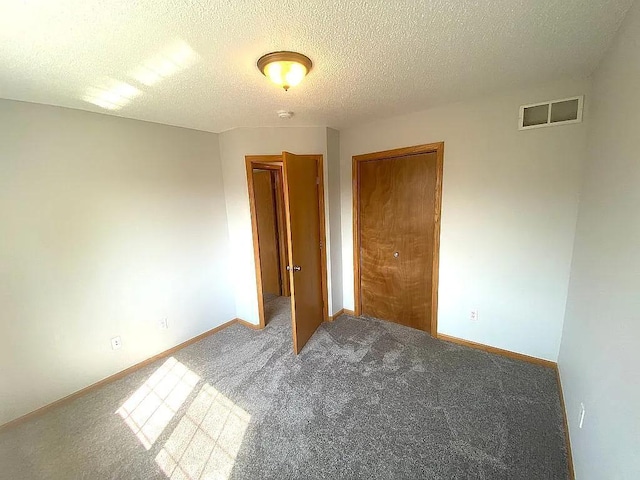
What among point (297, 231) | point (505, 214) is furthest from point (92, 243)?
point (505, 214)

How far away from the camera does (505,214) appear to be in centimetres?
219

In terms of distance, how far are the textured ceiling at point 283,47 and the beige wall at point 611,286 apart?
12.4 inches

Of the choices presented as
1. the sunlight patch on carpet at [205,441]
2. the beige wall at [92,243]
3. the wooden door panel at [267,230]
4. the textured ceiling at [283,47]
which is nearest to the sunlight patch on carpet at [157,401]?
the sunlight patch on carpet at [205,441]

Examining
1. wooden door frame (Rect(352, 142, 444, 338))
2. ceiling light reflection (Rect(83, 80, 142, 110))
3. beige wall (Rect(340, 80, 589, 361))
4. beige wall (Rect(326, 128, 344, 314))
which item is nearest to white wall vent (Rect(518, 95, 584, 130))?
beige wall (Rect(340, 80, 589, 361))

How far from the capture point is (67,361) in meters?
2.04

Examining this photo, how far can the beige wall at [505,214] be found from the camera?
1973 mm

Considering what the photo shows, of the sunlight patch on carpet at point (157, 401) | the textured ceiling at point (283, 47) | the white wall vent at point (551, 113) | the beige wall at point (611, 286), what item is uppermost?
the textured ceiling at point (283, 47)

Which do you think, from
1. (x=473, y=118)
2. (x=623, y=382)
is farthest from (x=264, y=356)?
(x=473, y=118)

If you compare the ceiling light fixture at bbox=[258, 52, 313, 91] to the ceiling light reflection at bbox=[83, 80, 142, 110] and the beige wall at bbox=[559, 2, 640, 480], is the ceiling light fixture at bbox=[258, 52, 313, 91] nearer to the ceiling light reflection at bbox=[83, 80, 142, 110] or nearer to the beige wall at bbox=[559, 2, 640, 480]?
the ceiling light reflection at bbox=[83, 80, 142, 110]

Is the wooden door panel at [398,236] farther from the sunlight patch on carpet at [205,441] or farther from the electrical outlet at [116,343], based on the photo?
the electrical outlet at [116,343]

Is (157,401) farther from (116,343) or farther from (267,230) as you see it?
(267,230)

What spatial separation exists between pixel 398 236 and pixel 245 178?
1790 mm

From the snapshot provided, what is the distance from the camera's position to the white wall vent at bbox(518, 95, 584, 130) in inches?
73.1

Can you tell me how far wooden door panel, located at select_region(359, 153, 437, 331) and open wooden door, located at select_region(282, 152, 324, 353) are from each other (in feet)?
1.85
